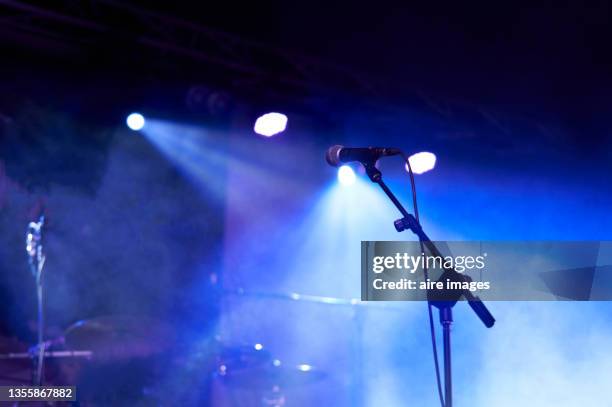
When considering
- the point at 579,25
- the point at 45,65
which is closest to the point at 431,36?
the point at 579,25

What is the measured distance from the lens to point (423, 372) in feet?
18.9

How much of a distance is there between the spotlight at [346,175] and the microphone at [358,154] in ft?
12.7

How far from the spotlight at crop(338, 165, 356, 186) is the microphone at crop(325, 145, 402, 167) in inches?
152

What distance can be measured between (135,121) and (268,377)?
3249 mm

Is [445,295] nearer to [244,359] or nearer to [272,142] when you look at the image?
[244,359]

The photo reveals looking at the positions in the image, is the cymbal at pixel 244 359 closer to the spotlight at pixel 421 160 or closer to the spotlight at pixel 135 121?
the spotlight at pixel 421 160

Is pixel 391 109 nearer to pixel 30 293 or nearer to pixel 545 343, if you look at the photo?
pixel 545 343

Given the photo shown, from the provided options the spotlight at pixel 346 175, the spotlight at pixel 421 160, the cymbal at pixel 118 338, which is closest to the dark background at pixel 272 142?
the spotlight at pixel 346 175

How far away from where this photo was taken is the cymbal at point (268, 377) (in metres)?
3.82

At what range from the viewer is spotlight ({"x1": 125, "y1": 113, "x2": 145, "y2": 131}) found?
605 centimetres

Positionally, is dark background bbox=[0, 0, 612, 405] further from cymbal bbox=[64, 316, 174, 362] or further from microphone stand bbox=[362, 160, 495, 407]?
microphone stand bbox=[362, 160, 495, 407]

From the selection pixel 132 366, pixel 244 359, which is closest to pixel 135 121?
pixel 132 366

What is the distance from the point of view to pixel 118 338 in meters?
4.30

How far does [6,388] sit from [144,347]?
117 centimetres
